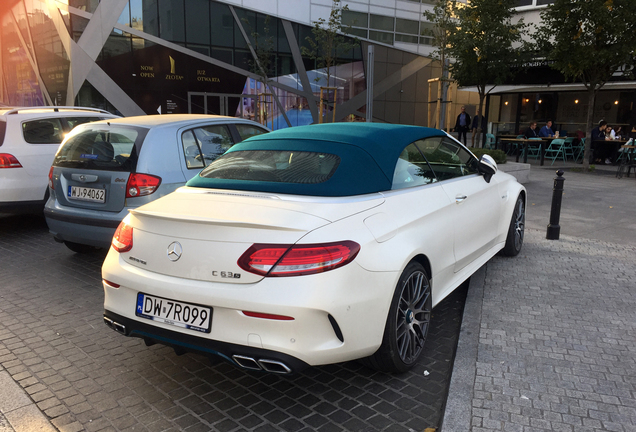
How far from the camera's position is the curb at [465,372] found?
109 inches

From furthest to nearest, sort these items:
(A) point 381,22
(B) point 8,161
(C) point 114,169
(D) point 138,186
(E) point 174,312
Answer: (A) point 381,22
(B) point 8,161
(C) point 114,169
(D) point 138,186
(E) point 174,312

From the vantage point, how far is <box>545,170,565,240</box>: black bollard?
677 centimetres

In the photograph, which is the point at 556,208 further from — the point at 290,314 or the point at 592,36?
the point at 592,36

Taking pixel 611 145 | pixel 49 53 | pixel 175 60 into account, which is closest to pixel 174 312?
pixel 611 145

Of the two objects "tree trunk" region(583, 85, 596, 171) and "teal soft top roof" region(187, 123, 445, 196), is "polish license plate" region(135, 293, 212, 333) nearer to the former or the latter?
"teal soft top roof" region(187, 123, 445, 196)

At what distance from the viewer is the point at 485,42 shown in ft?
53.5

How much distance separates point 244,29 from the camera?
26.9 m

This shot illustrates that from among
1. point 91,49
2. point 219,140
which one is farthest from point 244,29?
point 219,140

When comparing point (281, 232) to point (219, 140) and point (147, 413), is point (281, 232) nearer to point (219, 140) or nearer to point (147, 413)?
point (147, 413)

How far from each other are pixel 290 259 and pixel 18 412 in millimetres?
1869

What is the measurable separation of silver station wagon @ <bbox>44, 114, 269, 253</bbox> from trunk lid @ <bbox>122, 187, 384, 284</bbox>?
2.00 metres

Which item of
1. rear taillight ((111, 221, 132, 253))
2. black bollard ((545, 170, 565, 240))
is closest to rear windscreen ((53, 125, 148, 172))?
rear taillight ((111, 221, 132, 253))

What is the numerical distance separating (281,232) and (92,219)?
3.23 meters

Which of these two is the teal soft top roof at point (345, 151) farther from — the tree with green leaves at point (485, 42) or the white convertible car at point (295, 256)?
the tree with green leaves at point (485, 42)
